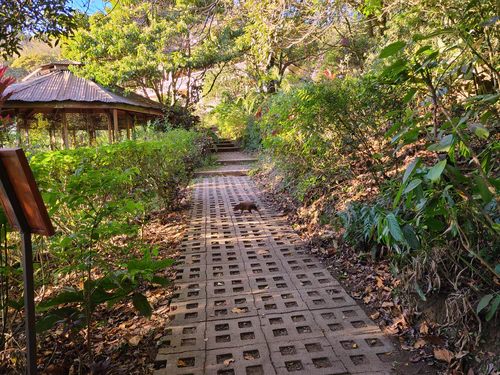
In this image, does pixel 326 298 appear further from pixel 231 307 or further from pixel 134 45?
pixel 134 45

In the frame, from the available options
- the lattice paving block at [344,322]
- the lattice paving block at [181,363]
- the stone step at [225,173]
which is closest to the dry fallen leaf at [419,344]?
the lattice paving block at [344,322]

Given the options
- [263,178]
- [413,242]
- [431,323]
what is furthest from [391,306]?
[263,178]

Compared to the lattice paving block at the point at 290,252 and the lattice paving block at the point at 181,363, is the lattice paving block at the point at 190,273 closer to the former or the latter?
the lattice paving block at the point at 290,252

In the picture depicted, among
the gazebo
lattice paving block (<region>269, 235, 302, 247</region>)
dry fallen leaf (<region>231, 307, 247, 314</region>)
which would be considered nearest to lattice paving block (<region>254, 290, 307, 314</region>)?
dry fallen leaf (<region>231, 307, 247, 314</region>)

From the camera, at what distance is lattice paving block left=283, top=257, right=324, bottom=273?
411 cm

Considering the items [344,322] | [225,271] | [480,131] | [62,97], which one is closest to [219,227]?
[225,271]

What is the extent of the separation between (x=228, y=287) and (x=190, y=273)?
0.62 m

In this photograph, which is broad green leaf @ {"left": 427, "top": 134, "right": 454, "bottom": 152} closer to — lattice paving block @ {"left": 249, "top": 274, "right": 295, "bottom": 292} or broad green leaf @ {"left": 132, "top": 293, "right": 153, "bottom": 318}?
broad green leaf @ {"left": 132, "top": 293, "right": 153, "bottom": 318}

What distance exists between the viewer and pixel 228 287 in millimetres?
3734

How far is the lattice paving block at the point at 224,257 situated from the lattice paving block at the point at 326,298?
117 cm

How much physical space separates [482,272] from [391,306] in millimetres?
763

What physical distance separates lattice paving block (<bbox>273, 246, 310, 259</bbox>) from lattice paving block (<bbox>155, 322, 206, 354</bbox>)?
176cm

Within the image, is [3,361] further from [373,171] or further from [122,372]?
[373,171]

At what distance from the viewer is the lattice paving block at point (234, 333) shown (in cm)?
276
